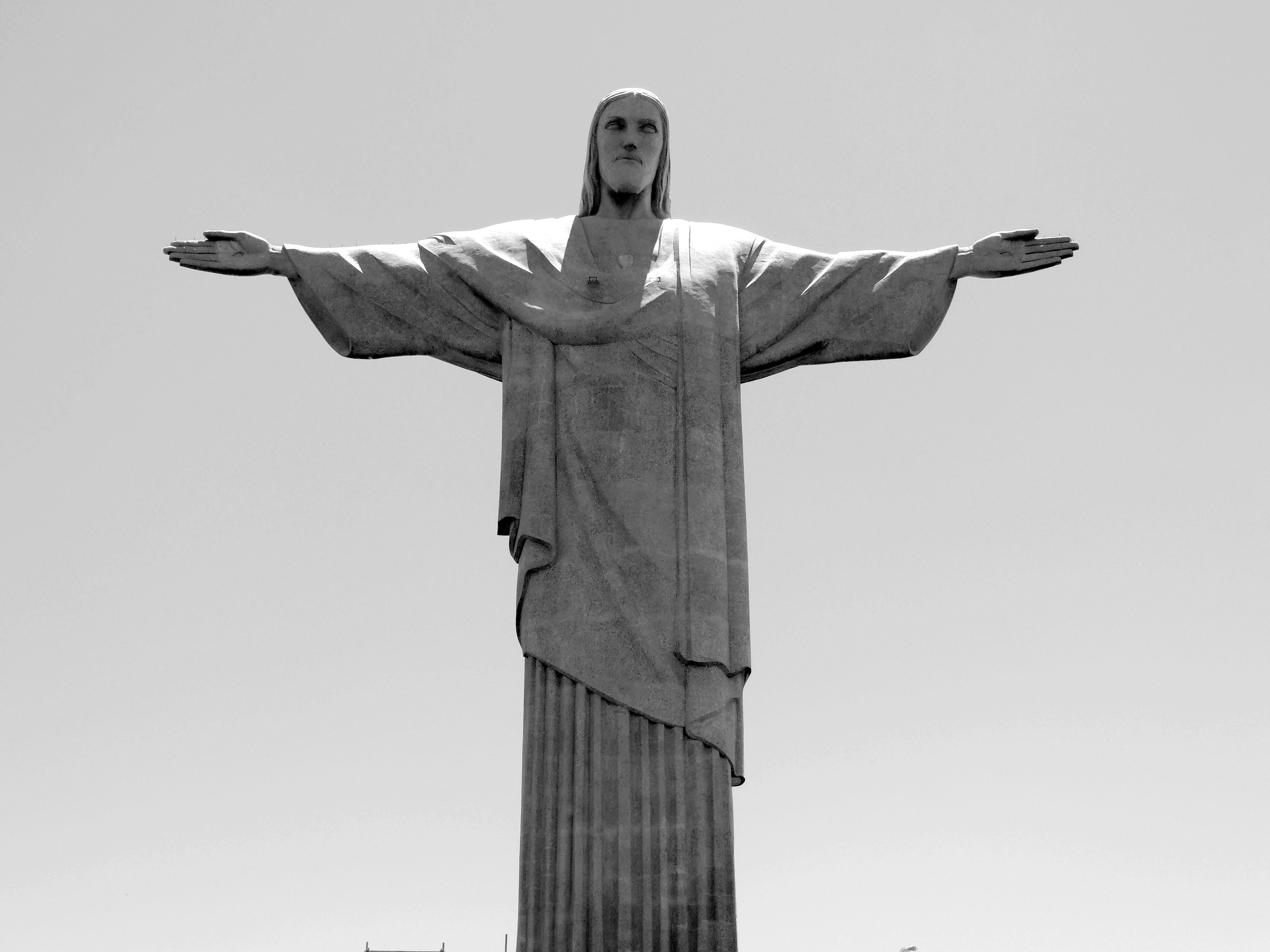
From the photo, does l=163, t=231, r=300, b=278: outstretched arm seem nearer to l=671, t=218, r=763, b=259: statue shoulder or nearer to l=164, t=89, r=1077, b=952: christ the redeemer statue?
l=164, t=89, r=1077, b=952: christ the redeemer statue

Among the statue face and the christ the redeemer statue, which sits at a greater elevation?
the statue face

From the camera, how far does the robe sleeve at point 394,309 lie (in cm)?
2000

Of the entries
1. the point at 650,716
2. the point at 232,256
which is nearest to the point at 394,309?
the point at 232,256

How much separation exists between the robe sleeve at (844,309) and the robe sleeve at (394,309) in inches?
93.3

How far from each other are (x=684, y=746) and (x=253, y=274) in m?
5.87

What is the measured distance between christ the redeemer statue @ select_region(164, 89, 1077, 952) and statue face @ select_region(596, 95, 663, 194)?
18mm

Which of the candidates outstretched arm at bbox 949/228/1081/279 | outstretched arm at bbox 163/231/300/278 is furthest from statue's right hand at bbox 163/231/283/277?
outstretched arm at bbox 949/228/1081/279

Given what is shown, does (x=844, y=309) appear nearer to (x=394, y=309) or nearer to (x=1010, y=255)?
(x=1010, y=255)

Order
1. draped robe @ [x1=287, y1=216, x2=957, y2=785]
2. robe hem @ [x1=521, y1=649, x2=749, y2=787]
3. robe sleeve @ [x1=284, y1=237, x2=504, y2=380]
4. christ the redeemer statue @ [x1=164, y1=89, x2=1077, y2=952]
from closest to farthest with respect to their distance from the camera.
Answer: christ the redeemer statue @ [x1=164, y1=89, x2=1077, y2=952] < robe hem @ [x1=521, y1=649, x2=749, y2=787] < draped robe @ [x1=287, y1=216, x2=957, y2=785] < robe sleeve @ [x1=284, y1=237, x2=504, y2=380]

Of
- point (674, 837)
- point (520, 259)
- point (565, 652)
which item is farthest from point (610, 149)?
point (674, 837)

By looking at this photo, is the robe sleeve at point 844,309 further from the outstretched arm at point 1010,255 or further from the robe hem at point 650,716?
the robe hem at point 650,716

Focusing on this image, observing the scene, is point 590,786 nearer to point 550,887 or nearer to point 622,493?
point 550,887

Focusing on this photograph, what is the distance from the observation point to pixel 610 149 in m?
20.4

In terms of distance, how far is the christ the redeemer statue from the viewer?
18.1 metres
